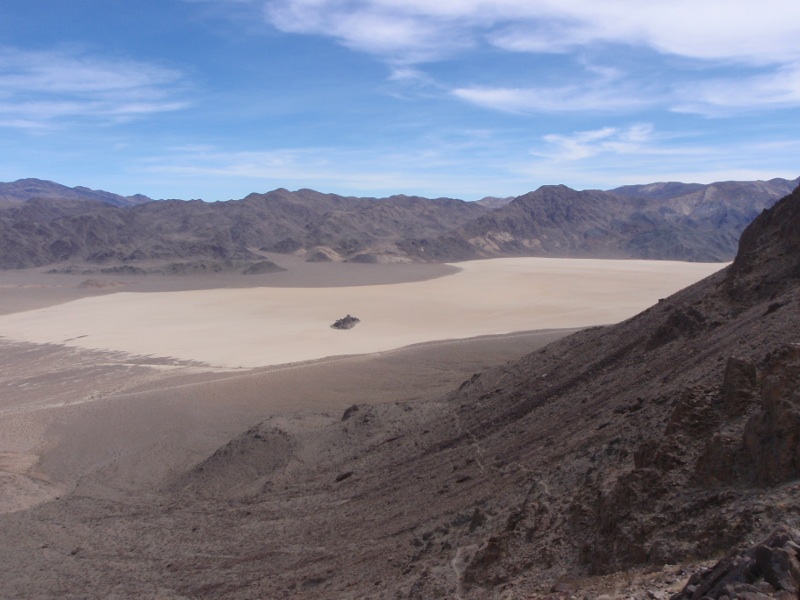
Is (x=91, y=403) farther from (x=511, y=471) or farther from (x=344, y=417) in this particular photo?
(x=511, y=471)

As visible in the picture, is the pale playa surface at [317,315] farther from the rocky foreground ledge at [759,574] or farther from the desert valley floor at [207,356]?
the rocky foreground ledge at [759,574]

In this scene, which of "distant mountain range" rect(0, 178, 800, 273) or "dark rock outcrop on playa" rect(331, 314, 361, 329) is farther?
"distant mountain range" rect(0, 178, 800, 273)

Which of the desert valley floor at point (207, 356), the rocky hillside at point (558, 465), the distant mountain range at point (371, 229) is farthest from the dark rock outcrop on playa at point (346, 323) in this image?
the distant mountain range at point (371, 229)

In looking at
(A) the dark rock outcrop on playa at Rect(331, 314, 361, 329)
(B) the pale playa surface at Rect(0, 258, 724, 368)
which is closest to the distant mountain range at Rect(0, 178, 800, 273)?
(B) the pale playa surface at Rect(0, 258, 724, 368)

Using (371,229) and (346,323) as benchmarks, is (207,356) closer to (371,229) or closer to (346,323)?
(346,323)

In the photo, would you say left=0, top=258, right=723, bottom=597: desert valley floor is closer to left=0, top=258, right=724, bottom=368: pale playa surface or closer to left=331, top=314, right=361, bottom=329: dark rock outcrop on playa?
left=0, top=258, right=724, bottom=368: pale playa surface

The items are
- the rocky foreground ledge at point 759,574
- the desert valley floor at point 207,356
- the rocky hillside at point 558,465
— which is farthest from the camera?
the desert valley floor at point 207,356

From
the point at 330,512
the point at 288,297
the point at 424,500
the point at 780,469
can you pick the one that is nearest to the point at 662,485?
the point at 780,469
